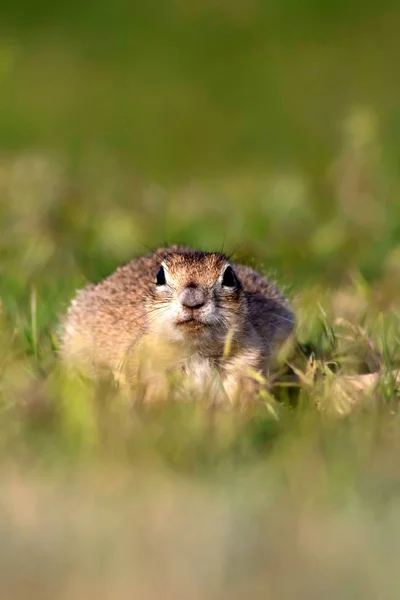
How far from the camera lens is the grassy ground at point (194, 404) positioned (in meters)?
2.60

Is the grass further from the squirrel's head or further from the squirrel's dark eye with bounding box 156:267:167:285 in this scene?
the squirrel's dark eye with bounding box 156:267:167:285

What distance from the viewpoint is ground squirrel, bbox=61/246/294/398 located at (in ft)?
14.4

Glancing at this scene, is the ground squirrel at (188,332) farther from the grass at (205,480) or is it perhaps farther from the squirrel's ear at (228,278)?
the grass at (205,480)

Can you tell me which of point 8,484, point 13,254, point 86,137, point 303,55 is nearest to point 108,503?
point 8,484

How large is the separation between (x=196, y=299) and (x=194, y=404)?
0.60 metres

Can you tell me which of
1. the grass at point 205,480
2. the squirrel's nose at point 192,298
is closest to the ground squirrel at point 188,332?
the squirrel's nose at point 192,298

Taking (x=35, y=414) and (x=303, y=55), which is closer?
(x=35, y=414)

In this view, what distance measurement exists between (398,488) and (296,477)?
0.26 meters

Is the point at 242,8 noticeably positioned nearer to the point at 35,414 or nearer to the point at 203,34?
the point at 203,34

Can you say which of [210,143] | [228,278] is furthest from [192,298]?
[210,143]

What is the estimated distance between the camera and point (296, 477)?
320cm

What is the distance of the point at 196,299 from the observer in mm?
4383

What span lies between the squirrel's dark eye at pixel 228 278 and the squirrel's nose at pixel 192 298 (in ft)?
0.76

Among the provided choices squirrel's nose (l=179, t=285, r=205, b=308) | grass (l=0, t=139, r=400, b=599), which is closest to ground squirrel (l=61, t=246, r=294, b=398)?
squirrel's nose (l=179, t=285, r=205, b=308)
